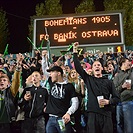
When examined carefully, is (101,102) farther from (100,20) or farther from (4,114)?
(100,20)

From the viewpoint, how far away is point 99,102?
4.54m

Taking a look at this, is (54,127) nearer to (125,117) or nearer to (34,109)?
(34,109)

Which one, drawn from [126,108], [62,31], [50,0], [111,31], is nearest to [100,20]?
[111,31]

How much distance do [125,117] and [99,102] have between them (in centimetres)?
154

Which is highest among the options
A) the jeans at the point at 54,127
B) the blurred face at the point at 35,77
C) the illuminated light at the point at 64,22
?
the illuminated light at the point at 64,22

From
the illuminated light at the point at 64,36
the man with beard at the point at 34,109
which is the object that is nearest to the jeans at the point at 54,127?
the man with beard at the point at 34,109

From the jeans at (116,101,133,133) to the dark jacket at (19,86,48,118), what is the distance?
5.47ft

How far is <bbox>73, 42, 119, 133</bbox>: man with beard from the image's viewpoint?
454 cm

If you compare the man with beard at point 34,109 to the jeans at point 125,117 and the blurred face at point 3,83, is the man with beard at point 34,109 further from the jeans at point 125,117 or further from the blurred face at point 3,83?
the jeans at point 125,117

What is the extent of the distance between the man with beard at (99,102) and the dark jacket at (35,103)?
1024mm

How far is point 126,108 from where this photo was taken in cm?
584

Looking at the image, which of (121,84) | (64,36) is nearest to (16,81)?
(121,84)

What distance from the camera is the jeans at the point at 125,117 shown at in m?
5.76

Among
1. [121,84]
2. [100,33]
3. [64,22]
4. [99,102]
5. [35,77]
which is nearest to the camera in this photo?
[99,102]
